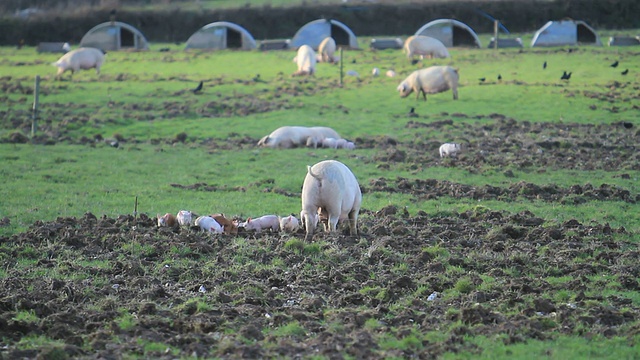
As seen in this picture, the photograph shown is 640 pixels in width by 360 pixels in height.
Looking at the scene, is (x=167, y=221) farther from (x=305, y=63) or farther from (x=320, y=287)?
(x=305, y=63)

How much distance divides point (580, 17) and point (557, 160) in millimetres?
39646

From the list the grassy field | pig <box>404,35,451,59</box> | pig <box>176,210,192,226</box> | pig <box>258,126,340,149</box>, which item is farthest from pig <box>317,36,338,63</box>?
pig <box>176,210,192,226</box>

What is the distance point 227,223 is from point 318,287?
3232 millimetres

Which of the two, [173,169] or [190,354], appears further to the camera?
[173,169]

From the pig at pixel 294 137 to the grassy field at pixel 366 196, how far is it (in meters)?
0.76

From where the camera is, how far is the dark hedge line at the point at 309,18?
58.3 metres

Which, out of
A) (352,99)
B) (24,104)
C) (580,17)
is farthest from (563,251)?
(580,17)

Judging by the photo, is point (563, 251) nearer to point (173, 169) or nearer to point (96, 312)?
point (96, 312)

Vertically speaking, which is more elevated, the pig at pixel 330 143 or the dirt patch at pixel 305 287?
the pig at pixel 330 143

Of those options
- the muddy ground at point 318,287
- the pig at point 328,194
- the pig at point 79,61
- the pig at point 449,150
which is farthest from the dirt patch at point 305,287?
the pig at point 79,61

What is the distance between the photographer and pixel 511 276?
1080 cm

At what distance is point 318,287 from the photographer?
33.6 feet

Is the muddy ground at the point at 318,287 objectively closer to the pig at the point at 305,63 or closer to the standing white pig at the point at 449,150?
the standing white pig at the point at 449,150

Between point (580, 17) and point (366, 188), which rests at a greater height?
point (580, 17)
